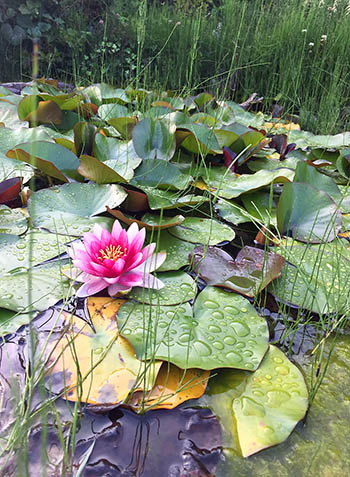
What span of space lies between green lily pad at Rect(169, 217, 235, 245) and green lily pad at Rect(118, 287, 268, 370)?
0.76 ft

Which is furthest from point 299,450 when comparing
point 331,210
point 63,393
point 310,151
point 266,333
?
point 310,151

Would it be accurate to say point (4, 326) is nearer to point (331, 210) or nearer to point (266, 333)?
point (266, 333)

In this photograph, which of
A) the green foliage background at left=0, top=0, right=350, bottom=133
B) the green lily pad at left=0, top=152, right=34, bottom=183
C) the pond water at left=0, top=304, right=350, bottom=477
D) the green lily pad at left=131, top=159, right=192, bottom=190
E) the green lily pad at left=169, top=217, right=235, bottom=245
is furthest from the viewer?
the green foliage background at left=0, top=0, right=350, bottom=133


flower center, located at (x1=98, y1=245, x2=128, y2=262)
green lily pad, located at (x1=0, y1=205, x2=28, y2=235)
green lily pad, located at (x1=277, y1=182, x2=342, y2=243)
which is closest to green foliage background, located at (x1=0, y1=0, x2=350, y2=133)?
green lily pad, located at (x1=277, y1=182, x2=342, y2=243)

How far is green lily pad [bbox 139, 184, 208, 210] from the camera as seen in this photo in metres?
1.21

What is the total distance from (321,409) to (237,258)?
0.45 m

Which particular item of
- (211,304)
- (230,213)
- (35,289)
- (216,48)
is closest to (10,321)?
(35,289)

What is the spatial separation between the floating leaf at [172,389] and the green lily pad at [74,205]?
50 cm

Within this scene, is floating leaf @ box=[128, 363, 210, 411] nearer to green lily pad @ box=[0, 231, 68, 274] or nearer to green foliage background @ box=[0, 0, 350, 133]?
green lily pad @ box=[0, 231, 68, 274]

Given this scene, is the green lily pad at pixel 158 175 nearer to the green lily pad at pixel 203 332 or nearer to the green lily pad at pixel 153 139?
the green lily pad at pixel 153 139

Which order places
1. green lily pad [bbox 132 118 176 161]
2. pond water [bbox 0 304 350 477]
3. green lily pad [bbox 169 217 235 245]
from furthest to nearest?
1. green lily pad [bbox 132 118 176 161]
2. green lily pad [bbox 169 217 235 245]
3. pond water [bbox 0 304 350 477]

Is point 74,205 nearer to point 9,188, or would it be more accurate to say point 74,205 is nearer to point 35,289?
point 9,188

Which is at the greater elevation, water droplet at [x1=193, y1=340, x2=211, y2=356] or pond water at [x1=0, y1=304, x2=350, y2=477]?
water droplet at [x1=193, y1=340, x2=211, y2=356]

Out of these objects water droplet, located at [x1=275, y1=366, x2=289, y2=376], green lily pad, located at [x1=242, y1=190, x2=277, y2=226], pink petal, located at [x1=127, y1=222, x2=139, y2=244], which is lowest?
water droplet, located at [x1=275, y1=366, x2=289, y2=376]
